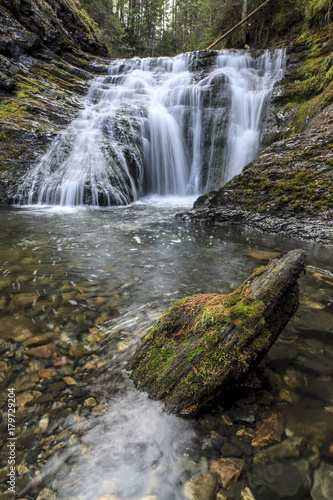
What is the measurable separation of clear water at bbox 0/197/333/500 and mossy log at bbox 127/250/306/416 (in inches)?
5.7

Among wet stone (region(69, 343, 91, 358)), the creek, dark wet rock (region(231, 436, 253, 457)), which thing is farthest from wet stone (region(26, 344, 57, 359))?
dark wet rock (region(231, 436, 253, 457))

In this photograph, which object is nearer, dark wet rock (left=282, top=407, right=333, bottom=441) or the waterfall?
dark wet rock (left=282, top=407, right=333, bottom=441)

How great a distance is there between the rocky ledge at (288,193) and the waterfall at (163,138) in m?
4.74

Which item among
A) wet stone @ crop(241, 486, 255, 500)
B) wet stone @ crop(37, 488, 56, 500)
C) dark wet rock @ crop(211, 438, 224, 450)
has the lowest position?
wet stone @ crop(37, 488, 56, 500)

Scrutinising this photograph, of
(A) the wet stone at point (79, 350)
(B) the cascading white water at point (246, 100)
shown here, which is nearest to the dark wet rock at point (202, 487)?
(A) the wet stone at point (79, 350)

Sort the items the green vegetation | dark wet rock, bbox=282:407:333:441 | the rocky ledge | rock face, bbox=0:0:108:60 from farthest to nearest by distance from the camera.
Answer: rock face, bbox=0:0:108:60
the rocky ledge
the green vegetation
dark wet rock, bbox=282:407:333:441

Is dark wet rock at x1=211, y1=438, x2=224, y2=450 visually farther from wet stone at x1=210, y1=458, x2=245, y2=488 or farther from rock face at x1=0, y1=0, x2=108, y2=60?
rock face at x1=0, y1=0, x2=108, y2=60

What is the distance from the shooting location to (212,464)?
1.40 metres

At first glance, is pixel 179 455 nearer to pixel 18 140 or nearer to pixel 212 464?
pixel 212 464

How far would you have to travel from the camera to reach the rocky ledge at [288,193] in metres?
5.96

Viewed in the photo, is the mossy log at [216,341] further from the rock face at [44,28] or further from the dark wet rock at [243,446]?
the rock face at [44,28]

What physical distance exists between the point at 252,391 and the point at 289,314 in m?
0.60

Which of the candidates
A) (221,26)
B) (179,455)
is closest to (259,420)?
(179,455)

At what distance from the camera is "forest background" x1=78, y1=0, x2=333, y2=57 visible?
16.0m
